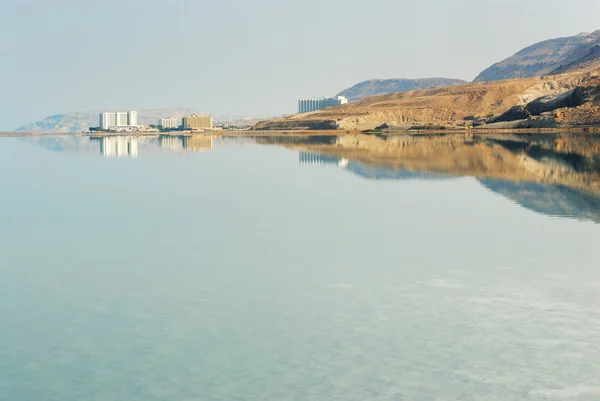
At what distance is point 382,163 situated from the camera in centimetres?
5250

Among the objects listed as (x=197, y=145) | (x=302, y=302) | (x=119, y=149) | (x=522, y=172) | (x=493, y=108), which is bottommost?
(x=302, y=302)

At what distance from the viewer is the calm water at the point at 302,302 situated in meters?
9.39

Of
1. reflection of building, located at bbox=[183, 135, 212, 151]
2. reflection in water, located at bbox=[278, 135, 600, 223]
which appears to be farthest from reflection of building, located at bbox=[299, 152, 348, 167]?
reflection of building, located at bbox=[183, 135, 212, 151]

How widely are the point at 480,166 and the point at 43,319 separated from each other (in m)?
38.6

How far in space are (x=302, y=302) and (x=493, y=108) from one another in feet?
545

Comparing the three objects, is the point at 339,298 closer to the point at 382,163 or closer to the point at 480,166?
the point at 480,166

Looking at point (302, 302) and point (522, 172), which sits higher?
point (522, 172)

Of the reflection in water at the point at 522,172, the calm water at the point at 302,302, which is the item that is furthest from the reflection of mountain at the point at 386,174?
the calm water at the point at 302,302

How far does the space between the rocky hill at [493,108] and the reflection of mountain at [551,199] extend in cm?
9050

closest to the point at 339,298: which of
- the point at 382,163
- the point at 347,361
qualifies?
the point at 347,361

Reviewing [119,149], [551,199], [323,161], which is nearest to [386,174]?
[323,161]

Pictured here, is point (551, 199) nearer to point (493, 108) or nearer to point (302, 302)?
point (302, 302)

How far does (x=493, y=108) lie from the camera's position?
171625 mm

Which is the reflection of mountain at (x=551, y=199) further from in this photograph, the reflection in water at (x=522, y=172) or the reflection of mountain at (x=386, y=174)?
the reflection of mountain at (x=386, y=174)
